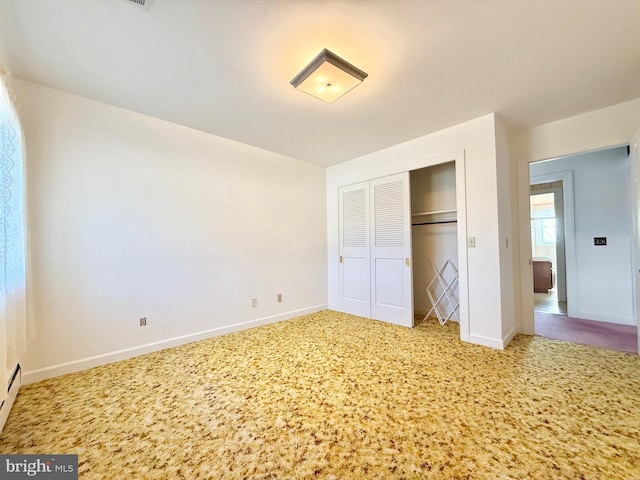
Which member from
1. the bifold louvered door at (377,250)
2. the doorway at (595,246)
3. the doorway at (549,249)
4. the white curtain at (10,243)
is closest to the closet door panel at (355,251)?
the bifold louvered door at (377,250)

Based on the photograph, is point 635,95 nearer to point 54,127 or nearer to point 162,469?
point 162,469

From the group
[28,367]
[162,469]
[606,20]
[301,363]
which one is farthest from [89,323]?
[606,20]

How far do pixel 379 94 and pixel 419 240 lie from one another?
254cm

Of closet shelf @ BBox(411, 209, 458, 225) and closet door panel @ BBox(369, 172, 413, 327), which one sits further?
closet shelf @ BBox(411, 209, 458, 225)

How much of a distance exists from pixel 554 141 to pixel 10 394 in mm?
5489

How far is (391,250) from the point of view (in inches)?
146

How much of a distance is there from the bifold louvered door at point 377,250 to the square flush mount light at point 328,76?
1.83 m

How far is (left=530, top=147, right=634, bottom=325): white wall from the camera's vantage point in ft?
11.4

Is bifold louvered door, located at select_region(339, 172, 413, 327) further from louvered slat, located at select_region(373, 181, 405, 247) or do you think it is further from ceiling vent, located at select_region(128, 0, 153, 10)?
ceiling vent, located at select_region(128, 0, 153, 10)

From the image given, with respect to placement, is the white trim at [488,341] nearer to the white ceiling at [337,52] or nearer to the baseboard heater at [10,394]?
the white ceiling at [337,52]

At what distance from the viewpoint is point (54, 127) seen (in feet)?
7.43

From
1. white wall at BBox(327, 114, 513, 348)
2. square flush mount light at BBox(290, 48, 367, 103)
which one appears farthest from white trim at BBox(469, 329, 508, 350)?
square flush mount light at BBox(290, 48, 367, 103)

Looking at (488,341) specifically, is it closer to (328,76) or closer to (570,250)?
(570,250)

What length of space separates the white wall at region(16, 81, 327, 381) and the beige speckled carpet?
377mm
